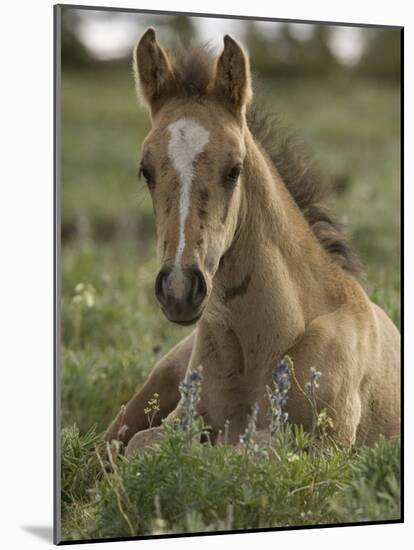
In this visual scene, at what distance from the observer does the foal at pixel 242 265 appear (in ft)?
15.2

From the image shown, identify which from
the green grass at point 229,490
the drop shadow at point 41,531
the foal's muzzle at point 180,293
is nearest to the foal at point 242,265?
the foal's muzzle at point 180,293

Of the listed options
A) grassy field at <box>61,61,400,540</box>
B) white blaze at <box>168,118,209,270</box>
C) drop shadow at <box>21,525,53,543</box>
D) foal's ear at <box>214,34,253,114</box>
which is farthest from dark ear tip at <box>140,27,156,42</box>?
drop shadow at <box>21,525,53,543</box>

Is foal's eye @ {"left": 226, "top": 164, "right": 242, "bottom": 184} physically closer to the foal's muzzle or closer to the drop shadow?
the foal's muzzle

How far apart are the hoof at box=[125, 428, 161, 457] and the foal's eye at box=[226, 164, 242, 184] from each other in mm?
1193

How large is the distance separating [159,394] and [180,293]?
64.3 inches

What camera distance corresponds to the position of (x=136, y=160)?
13156 mm

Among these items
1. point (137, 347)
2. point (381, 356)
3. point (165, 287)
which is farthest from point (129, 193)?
point (165, 287)

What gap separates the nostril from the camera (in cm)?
450

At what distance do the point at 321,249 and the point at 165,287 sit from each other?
47.7 inches

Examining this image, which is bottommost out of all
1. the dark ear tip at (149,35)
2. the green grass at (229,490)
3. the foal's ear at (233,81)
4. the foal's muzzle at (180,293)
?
the green grass at (229,490)

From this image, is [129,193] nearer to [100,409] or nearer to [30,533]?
[100,409]

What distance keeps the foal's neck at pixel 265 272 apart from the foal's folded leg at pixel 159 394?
33.4 inches

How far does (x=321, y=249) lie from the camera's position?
547 centimetres

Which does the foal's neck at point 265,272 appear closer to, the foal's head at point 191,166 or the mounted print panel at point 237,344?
the mounted print panel at point 237,344
